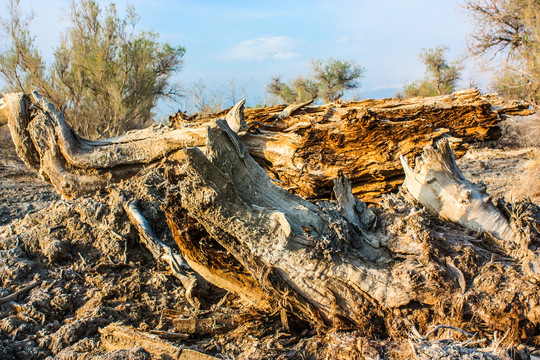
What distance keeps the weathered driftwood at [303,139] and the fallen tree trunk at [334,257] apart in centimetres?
123

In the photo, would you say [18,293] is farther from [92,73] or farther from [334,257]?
[92,73]

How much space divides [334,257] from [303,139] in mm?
1754

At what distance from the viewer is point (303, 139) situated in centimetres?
360

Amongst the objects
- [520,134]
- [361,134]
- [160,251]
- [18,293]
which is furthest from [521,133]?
[18,293]

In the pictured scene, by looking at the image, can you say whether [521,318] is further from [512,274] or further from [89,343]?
[89,343]

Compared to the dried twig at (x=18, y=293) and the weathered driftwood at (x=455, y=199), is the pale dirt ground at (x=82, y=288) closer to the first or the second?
the dried twig at (x=18, y=293)

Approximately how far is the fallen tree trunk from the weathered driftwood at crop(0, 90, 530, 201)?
1227 millimetres

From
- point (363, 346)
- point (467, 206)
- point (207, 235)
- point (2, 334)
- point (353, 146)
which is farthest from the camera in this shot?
point (353, 146)

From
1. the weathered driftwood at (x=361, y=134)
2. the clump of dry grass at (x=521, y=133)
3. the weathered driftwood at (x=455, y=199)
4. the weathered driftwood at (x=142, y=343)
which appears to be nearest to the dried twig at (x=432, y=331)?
the weathered driftwood at (x=455, y=199)

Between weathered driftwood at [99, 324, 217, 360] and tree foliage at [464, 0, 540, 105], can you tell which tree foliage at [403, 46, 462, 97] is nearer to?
tree foliage at [464, 0, 540, 105]

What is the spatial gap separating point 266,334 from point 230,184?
0.87m

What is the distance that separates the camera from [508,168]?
768 cm

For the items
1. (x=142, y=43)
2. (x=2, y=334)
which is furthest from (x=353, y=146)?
(x=142, y=43)

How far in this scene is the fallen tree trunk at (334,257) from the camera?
6.34 ft
